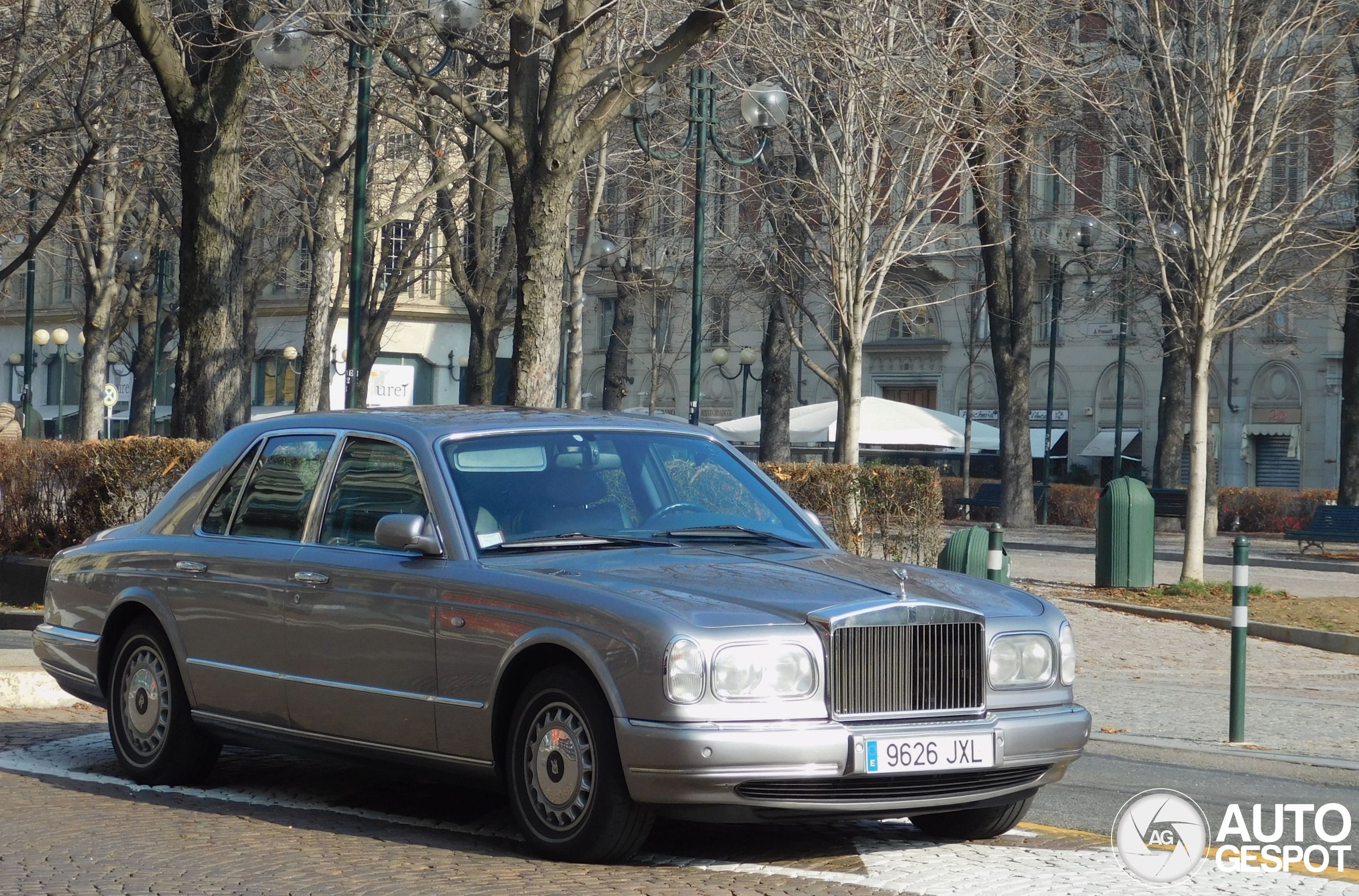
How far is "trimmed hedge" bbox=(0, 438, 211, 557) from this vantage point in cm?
1577

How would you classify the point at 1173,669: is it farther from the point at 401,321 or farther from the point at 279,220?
the point at 401,321

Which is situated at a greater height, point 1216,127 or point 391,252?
point 391,252

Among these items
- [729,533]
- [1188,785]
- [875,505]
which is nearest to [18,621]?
[875,505]

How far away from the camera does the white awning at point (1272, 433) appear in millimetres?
56188

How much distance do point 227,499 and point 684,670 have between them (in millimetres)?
3016

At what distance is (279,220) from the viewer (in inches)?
1781

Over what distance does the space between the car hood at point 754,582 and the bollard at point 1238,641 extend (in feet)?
10.8

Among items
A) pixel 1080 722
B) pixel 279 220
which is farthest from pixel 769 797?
pixel 279 220

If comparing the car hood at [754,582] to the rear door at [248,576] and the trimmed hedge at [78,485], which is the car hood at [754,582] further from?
the trimmed hedge at [78,485]

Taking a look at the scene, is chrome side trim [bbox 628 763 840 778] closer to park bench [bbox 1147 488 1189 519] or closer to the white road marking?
the white road marking

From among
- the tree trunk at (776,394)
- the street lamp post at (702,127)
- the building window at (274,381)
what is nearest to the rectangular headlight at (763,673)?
the street lamp post at (702,127)

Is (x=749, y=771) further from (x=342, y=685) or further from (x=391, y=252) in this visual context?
(x=391, y=252)

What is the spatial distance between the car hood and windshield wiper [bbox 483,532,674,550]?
0.06m

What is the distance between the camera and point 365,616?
6730 millimetres
